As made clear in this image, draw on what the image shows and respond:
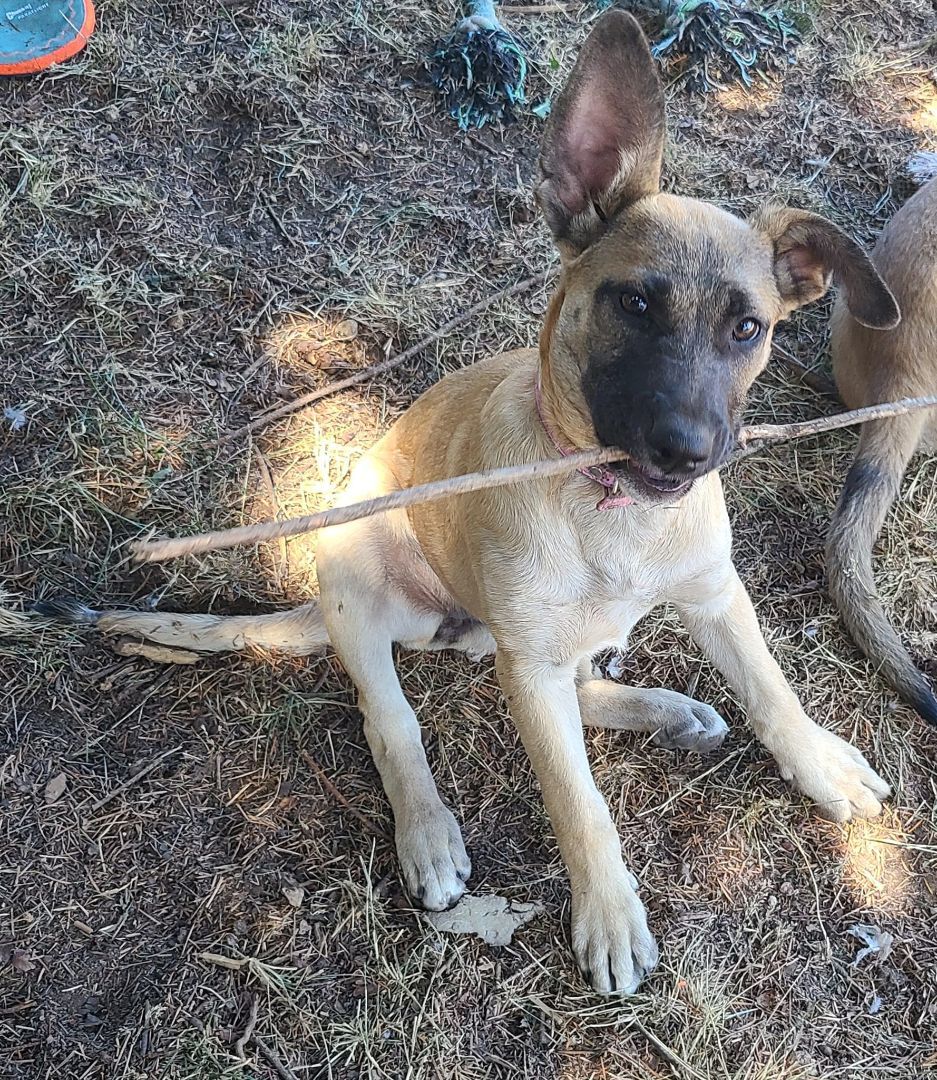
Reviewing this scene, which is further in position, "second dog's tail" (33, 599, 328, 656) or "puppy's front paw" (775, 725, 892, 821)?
"second dog's tail" (33, 599, 328, 656)

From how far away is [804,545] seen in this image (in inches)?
156

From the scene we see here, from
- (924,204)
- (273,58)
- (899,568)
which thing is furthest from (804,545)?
(273,58)

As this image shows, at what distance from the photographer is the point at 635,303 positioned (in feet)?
7.66

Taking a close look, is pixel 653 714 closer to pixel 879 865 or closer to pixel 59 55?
pixel 879 865

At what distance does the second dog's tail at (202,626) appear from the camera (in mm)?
3383

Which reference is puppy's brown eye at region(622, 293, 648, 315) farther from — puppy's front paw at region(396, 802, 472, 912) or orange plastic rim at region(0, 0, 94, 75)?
orange plastic rim at region(0, 0, 94, 75)

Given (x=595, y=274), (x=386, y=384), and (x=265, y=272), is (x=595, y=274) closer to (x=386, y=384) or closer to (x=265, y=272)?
(x=386, y=384)

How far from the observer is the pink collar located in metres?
2.46

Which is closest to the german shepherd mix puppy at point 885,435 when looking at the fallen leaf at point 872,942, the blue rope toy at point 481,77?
the fallen leaf at point 872,942

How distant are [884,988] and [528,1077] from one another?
1204 mm

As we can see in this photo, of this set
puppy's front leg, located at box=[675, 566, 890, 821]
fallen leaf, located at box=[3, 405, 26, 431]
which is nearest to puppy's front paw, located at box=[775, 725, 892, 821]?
puppy's front leg, located at box=[675, 566, 890, 821]

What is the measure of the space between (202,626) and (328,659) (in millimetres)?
518

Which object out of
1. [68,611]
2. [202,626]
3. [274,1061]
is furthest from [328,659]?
[274,1061]

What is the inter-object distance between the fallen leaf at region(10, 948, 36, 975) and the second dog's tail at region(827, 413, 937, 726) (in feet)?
10.4
